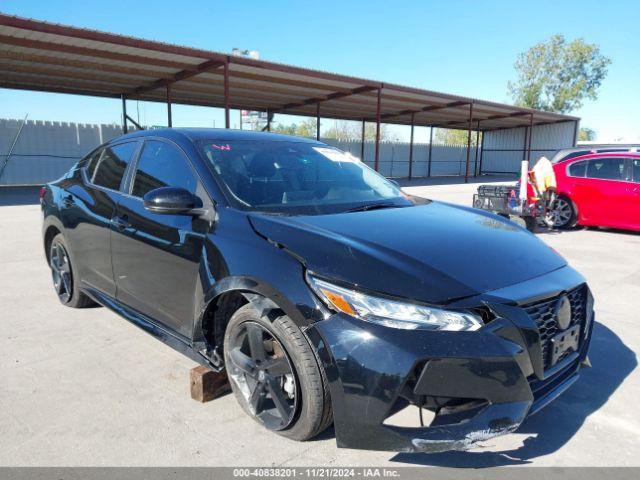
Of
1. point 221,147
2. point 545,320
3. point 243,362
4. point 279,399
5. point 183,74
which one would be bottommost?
point 279,399

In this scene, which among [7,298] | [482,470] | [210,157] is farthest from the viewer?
[7,298]

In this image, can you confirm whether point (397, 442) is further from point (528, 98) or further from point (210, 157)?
point (528, 98)

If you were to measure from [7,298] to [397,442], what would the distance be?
445cm

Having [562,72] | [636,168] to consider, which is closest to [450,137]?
[562,72]

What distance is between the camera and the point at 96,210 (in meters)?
3.64

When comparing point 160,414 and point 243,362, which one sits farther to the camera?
point 160,414

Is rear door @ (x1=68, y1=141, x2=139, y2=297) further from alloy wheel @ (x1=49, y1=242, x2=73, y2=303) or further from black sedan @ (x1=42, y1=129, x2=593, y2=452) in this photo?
alloy wheel @ (x1=49, y1=242, x2=73, y2=303)

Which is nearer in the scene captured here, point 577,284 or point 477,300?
point 477,300

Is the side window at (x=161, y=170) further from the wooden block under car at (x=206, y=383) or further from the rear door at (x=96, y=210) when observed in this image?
the wooden block under car at (x=206, y=383)

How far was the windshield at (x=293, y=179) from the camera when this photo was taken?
2.80m

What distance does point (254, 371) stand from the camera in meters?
2.43

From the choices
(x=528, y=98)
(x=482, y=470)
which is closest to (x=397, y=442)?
(x=482, y=470)

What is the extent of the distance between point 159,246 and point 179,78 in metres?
14.8

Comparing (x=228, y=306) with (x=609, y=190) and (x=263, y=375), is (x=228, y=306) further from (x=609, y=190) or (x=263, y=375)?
(x=609, y=190)
